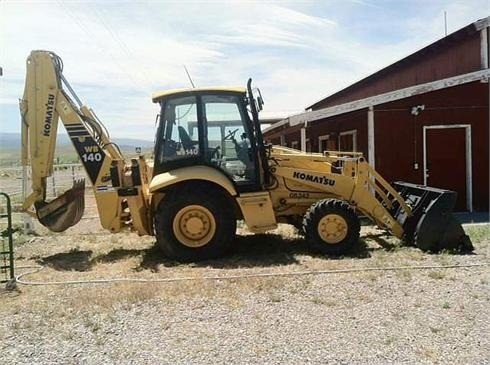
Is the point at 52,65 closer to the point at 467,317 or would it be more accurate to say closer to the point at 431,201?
the point at 431,201

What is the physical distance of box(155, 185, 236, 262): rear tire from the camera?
791 cm

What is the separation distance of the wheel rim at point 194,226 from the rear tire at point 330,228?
1.48 metres

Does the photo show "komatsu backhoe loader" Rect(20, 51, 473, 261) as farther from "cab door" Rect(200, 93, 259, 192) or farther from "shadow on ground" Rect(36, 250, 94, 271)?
"shadow on ground" Rect(36, 250, 94, 271)

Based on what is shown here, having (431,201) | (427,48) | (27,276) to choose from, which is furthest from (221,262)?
(427,48)

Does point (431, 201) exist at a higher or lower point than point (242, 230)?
higher

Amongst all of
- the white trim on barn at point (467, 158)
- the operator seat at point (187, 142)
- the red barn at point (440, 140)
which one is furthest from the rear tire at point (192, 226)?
the white trim on barn at point (467, 158)

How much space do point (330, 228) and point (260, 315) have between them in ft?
10.3

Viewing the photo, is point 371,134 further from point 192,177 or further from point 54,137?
point 54,137

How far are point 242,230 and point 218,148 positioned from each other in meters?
2.91

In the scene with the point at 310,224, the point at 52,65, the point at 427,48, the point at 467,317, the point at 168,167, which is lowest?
the point at 467,317

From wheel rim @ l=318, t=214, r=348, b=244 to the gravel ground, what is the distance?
426mm

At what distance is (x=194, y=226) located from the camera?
313 inches

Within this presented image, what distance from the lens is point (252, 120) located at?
8.09 m

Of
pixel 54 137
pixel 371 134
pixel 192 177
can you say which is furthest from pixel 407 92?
pixel 54 137
